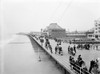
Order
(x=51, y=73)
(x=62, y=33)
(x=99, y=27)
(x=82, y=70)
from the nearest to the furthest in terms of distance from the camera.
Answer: (x=82, y=70) < (x=51, y=73) < (x=99, y=27) < (x=62, y=33)

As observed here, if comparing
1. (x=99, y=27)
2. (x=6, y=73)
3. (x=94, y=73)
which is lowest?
(x=6, y=73)

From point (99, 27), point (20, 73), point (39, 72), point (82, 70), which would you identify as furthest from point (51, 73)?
point (99, 27)

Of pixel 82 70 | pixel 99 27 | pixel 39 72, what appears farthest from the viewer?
pixel 99 27

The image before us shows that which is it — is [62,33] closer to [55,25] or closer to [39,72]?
[55,25]

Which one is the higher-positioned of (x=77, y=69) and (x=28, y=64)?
(x=77, y=69)

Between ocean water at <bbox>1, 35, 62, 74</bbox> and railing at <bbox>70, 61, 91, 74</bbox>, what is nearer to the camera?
railing at <bbox>70, 61, 91, 74</bbox>

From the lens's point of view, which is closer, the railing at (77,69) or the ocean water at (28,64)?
the railing at (77,69)

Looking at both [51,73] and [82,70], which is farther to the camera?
[51,73]

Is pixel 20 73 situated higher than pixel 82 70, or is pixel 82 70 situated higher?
pixel 82 70

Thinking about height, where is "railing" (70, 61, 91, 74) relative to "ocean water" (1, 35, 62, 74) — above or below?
above

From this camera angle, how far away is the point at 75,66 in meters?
5.65

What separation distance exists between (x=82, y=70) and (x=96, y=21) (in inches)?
1463

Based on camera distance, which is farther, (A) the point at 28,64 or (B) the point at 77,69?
(A) the point at 28,64

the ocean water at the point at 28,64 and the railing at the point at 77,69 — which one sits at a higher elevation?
the railing at the point at 77,69
